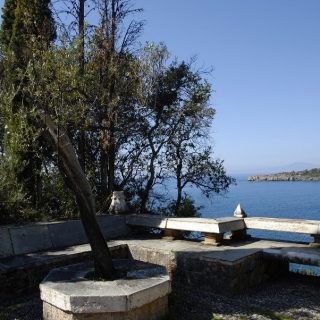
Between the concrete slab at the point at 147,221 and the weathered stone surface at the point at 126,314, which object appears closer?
the weathered stone surface at the point at 126,314

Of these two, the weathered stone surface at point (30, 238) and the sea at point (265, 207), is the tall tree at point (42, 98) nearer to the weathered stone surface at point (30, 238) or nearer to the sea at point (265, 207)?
the weathered stone surface at point (30, 238)

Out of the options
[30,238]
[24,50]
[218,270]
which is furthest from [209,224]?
[24,50]

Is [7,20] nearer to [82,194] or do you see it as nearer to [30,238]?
[30,238]

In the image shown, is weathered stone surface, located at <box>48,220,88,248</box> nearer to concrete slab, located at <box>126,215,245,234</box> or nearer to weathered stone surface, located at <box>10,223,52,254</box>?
weathered stone surface, located at <box>10,223,52,254</box>

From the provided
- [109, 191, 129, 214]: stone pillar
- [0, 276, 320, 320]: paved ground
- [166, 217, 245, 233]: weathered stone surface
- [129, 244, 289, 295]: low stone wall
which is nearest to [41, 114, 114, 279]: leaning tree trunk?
[0, 276, 320, 320]: paved ground

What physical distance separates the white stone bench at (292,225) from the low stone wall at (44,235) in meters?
3.35

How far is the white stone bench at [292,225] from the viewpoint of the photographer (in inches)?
292

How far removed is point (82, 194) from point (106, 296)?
4.90 ft

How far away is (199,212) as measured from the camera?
42.1 ft

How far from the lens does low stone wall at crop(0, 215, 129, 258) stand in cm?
769

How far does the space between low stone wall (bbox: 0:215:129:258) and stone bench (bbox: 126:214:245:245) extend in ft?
2.95

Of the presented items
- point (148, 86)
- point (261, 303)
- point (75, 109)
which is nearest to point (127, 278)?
point (261, 303)

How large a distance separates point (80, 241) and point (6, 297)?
2.39 metres

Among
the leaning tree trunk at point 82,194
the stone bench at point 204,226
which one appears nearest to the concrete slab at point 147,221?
the stone bench at point 204,226
